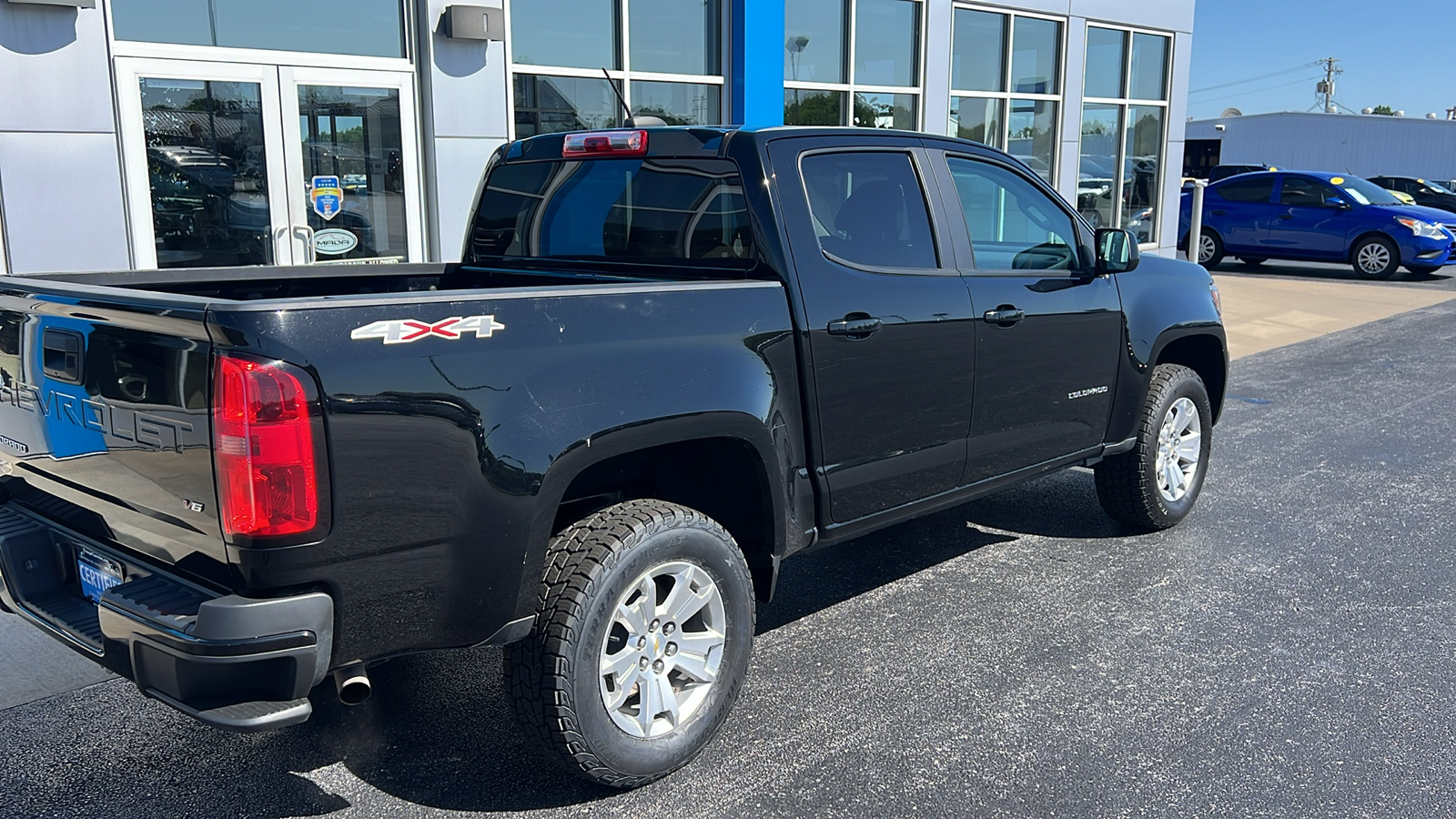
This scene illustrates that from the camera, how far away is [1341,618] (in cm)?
463

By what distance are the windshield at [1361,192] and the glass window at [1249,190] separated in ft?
3.13

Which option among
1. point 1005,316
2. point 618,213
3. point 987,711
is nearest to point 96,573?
point 618,213

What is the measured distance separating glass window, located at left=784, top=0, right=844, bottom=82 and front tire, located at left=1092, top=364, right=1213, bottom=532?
715 cm

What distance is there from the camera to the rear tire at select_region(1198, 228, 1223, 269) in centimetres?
2048

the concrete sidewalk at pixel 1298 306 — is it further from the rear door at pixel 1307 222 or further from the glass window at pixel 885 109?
the glass window at pixel 885 109

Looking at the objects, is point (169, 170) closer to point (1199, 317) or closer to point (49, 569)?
point (49, 569)

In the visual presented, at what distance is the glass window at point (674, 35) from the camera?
10.5m

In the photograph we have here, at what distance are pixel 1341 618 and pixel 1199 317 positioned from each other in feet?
5.46

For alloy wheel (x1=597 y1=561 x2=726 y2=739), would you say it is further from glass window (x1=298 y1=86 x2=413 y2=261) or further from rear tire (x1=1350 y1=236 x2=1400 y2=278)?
rear tire (x1=1350 y1=236 x2=1400 y2=278)

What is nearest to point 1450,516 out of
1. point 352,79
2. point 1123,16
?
point 352,79

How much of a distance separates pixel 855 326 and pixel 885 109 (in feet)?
33.1

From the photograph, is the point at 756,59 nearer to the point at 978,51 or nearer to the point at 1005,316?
the point at 978,51

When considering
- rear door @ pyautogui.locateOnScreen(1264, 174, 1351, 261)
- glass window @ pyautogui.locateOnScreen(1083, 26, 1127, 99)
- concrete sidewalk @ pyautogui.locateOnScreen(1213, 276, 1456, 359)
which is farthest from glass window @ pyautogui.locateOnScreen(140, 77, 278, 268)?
rear door @ pyautogui.locateOnScreen(1264, 174, 1351, 261)

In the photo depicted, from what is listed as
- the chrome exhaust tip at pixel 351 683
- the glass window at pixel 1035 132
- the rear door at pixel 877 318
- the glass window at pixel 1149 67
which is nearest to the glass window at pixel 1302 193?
the glass window at pixel 1149 67
